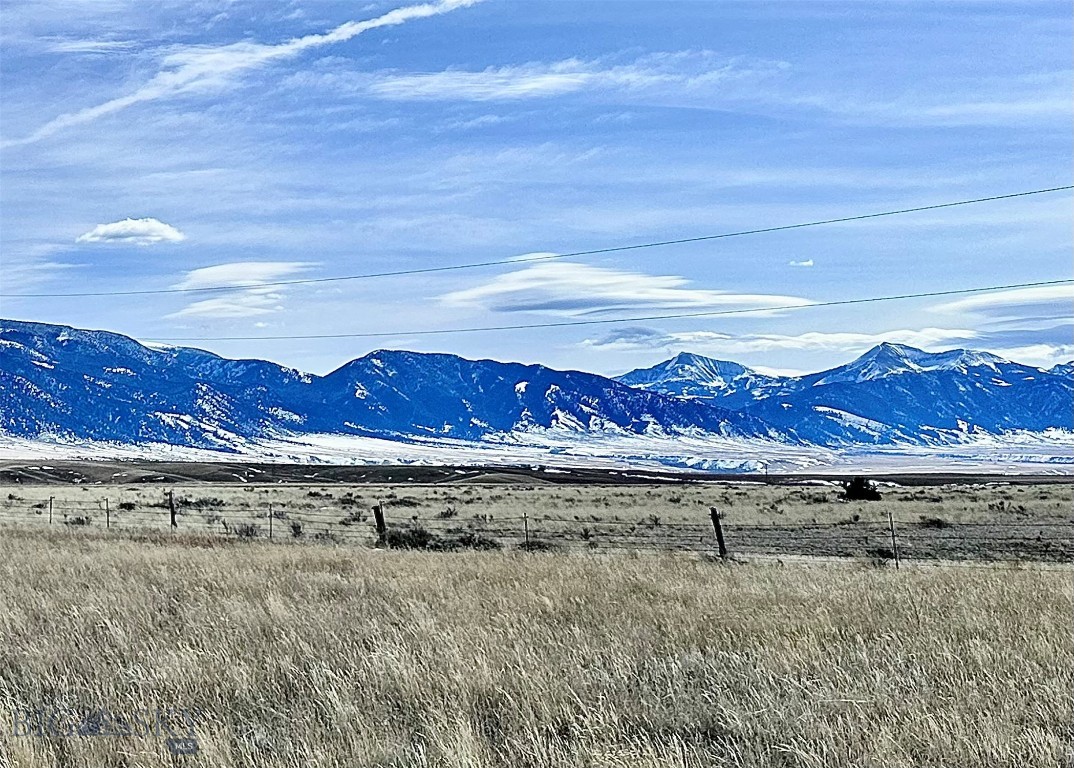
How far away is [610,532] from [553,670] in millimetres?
26099

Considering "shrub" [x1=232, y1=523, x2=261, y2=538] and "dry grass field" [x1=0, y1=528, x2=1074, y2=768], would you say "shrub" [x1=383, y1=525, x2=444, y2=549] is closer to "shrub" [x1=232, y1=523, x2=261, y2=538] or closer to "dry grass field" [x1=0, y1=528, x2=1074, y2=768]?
"shrub" [x1=232, y1=523, x2=261, y2=538]

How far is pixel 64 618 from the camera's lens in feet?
32.9

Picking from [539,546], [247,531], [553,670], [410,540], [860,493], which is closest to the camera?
[553,670]

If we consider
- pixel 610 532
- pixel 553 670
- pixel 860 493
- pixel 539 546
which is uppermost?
pixel 553 670

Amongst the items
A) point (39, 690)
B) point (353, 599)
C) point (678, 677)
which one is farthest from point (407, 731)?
point (353, 599)

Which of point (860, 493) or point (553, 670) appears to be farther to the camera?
point (860, 493)

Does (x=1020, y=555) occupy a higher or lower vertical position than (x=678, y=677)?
lower

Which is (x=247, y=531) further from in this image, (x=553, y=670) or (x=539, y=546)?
(x=553, y=670)

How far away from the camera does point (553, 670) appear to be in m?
7.52

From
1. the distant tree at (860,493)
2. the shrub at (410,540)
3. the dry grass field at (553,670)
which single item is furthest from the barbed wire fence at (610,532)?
the distant tree at (860,493)

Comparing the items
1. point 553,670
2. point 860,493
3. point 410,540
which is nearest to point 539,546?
point 410,540

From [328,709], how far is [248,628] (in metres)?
3.00

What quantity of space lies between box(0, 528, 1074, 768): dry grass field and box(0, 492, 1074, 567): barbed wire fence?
1073 centimetres

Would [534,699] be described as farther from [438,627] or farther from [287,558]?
[287,558]
